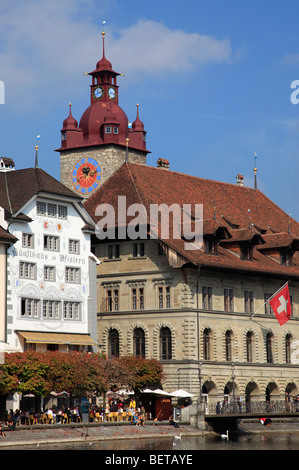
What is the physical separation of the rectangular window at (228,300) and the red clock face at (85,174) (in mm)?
41022

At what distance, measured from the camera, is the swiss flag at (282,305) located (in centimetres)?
10088

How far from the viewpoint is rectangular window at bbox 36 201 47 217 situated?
94.1 meters

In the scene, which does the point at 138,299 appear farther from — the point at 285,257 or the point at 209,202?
the point at 285,257

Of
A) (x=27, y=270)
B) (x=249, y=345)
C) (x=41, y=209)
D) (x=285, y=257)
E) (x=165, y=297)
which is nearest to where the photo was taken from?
(x=27, y=270)

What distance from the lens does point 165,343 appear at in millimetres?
99688

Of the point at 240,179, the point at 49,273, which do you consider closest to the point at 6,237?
the point at 49,273

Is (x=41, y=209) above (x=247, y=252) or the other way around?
above

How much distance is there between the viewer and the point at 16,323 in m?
90.6

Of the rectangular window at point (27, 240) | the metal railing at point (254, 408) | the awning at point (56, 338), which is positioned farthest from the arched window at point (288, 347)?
the rectangular window at point (27, 240)

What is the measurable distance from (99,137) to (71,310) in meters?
50.1

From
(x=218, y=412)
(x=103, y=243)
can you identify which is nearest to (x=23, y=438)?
(x=218, y=412)

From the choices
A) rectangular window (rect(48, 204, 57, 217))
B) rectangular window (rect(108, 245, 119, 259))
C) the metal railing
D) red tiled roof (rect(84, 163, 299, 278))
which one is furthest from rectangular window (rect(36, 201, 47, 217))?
the metal railing
